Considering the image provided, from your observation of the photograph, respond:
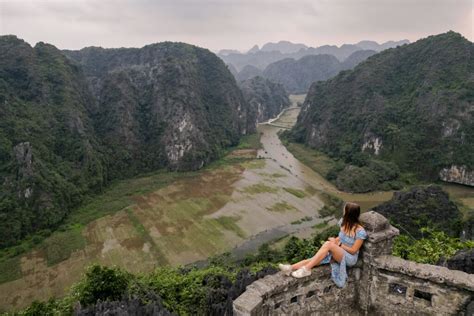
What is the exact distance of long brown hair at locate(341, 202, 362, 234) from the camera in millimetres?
7531

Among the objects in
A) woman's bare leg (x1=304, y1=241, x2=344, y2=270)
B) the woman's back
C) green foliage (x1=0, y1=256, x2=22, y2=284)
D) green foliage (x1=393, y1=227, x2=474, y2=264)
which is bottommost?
green foliage (x1=0, y1=256, x2=22, y2=284)

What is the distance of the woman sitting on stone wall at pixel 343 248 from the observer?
7.64m

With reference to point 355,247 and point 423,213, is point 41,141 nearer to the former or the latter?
point 423,213

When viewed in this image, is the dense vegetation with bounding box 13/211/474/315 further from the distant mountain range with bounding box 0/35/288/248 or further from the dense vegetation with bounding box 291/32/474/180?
the dense vegetation with bounding box 291/32/474/180

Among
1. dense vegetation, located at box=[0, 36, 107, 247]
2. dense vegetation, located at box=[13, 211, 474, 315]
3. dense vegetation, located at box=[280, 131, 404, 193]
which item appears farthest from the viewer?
dense vegetation, located at box=[280, 131, 404, 193]

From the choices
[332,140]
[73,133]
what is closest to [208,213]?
[73,133]

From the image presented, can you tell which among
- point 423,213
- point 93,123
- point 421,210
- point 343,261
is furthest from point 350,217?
point 93,123

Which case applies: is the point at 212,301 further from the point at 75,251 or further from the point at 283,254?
the point at 75,251

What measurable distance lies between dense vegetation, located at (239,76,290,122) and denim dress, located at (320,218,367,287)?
130 metres

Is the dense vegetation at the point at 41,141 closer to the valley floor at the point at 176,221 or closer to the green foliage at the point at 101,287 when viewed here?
the valley floor at the point at 176,221

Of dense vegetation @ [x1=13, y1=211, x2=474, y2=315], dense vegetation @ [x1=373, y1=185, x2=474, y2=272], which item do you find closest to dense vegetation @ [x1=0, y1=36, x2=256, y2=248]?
dense vegetation @ [x1=13, y1=211, x2=474, y2=315]

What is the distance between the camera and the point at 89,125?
254 ft

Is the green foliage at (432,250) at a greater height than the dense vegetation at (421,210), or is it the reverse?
the green foliage at (432,250)

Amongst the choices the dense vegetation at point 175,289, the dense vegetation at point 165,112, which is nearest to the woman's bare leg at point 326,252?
the dense vegetation at point 175,289
